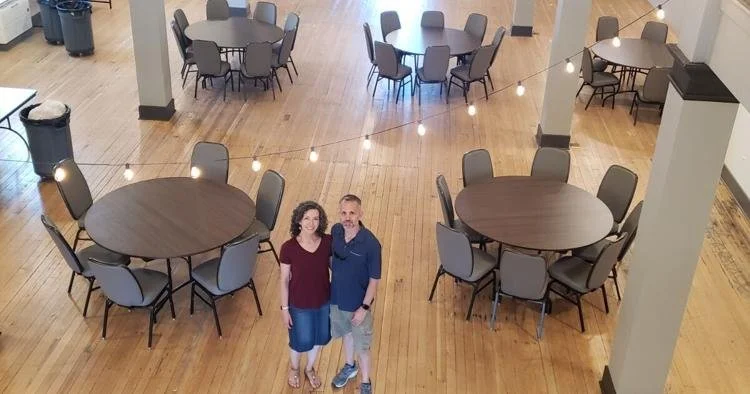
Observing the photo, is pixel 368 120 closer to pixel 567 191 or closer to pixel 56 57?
pixel 567 191

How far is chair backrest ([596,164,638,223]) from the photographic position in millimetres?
7266

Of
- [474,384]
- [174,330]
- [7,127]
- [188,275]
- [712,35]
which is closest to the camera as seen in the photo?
[712,35]

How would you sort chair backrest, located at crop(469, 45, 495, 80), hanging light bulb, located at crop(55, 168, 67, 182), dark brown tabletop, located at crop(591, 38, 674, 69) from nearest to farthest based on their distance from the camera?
hanging light bulb, located at crop(55, 168, 67, 182) → chair backrest, located at crop(469, 45, 495, 80) → dark brown tabletop, located at crop(591, 38, 674, 69)

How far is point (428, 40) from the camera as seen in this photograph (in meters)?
11.3

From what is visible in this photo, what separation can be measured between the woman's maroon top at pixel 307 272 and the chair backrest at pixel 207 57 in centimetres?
568

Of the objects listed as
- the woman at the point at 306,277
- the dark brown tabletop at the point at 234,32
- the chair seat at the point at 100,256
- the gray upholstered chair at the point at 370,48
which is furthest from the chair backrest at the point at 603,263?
the dark brown tabletop at the point at 234,32

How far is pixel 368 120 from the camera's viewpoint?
34.5ft

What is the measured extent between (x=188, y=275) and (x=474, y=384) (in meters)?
2.82

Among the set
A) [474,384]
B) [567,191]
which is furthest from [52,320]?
[567,191]

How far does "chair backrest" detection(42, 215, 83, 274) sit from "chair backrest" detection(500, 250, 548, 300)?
11.2ft

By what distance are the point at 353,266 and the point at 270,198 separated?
2.00 metres

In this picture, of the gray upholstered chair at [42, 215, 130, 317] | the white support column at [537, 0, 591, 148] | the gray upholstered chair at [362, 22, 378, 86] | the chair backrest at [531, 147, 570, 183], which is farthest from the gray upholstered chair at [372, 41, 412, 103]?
the gray upholstered chair at [42, 215, 130, 317]

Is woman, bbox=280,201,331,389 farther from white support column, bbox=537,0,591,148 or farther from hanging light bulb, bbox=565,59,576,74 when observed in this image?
white support column, bbox=537,0,591,148

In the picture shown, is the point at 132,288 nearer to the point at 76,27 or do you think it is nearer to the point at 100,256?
the point at 100,256
